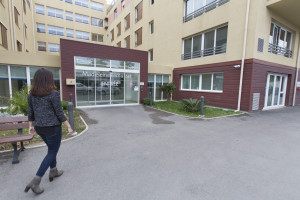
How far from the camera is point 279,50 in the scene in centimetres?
1007

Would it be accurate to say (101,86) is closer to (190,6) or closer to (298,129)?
(190,6)

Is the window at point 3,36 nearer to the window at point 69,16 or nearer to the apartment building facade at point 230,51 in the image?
the apartment building facade at point 230,51

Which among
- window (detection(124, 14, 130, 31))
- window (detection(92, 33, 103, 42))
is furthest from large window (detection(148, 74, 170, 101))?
window (detection(92, 33, 103, 42))

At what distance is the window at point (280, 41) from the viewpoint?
9.45 m

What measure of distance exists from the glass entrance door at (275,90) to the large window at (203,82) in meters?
3.06

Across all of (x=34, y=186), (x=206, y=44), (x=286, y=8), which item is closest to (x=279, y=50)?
(x=286, y=8)

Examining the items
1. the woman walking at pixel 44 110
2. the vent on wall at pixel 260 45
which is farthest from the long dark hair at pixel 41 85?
the vent on wall at pixel 260 45

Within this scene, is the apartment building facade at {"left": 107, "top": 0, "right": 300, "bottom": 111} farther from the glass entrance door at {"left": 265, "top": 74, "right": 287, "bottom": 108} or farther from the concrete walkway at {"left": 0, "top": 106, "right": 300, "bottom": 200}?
the concrete walkway at {"left": 0, "top": 106, "right": 300, "bottom": 200}

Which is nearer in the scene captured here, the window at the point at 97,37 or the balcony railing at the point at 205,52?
the balcony railing at the point at 205,52

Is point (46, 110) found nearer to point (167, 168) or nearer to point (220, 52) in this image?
point (167, 168)

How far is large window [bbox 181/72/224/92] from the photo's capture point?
33.9ft

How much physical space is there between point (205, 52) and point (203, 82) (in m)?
2.22

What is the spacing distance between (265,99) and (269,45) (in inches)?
136

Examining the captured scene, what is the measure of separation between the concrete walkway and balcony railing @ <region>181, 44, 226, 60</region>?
6731 millimetres
